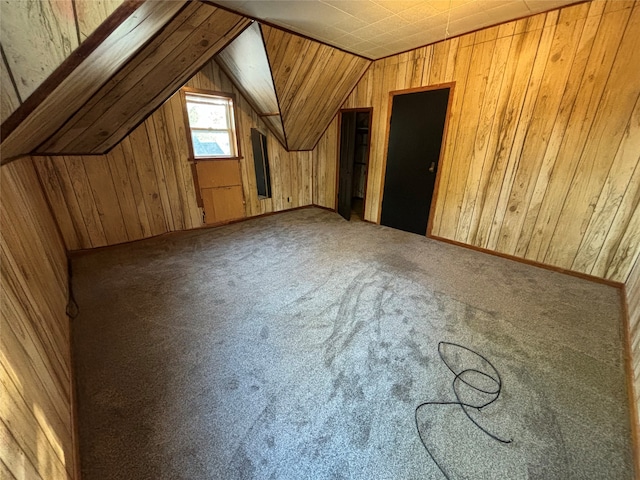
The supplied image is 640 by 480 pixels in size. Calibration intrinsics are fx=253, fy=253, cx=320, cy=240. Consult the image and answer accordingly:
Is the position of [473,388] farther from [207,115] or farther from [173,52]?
[207,115]

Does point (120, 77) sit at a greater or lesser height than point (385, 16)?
lesser

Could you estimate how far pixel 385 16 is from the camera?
Answer: 7.72 feet

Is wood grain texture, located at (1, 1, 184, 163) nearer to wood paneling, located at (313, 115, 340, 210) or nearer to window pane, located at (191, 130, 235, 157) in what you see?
window pane, located at (191, 130, 235, 157)

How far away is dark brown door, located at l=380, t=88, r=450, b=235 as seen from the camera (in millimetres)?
3266

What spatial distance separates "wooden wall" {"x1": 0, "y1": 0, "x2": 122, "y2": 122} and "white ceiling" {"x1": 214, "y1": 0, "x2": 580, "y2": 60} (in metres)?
1.56

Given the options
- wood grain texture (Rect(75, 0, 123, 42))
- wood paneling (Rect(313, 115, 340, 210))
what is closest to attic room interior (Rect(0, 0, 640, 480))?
wood grain texture (Rect(75, 0, 123, 42))

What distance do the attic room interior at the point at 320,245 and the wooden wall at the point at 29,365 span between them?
0.01 m

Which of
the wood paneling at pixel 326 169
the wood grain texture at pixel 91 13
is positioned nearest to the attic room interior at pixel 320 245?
the wood grain texture at pixel 91 13

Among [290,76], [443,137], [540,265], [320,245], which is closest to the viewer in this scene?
[540,265]

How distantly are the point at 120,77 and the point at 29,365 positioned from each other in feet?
7.36

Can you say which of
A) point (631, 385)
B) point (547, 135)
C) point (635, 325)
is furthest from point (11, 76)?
point (547, 135)

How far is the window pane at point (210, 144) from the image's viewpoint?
367 cm

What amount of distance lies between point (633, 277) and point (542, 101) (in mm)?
1799

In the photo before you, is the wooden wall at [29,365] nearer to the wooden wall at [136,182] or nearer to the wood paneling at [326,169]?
the wooden wall at [136,182]
